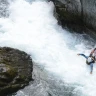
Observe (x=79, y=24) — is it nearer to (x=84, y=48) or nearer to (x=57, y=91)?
(x=84, y=48)

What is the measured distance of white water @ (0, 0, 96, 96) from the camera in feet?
45.3

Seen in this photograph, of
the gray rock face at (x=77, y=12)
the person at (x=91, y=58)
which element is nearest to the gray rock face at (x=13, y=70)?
the person at (x=91, y=58)

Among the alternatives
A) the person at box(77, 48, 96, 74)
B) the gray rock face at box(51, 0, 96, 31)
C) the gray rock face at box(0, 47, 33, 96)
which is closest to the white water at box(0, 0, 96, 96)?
the person at box(77, 48, 96, 74)

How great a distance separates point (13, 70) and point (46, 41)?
3.87 m

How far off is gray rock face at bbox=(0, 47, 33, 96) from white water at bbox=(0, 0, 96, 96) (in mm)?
1029

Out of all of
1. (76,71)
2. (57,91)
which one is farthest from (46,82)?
(76,71)

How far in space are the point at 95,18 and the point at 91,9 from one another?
1.76 ft

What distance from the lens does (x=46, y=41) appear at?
15.9 metres

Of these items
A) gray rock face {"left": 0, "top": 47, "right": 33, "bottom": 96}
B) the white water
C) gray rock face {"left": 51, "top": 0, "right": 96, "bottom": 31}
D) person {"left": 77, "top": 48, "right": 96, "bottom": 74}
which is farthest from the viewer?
gray rock face {"left": 51, "top": 0, "right": 96, "bottom": 31}

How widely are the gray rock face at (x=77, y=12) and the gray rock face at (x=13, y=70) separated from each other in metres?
4.02

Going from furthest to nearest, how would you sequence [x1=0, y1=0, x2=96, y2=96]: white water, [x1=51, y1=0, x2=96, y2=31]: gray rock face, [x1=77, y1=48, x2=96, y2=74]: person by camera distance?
[x1=51, y1=0, x2=96, y2=31]: gray rock face, [x1=77, y1=48, x2=96, y2=74]: person, [x1=0, y1=0, x2=96, y2=96]: white water

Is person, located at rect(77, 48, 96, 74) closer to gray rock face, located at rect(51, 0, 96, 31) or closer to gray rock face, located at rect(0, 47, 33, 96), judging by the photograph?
gray rock face, located at rect(51, 0, 96, 31)

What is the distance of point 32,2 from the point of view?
18.7 meters

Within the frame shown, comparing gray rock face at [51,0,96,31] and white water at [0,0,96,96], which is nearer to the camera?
white water at [0,0,96,96]
